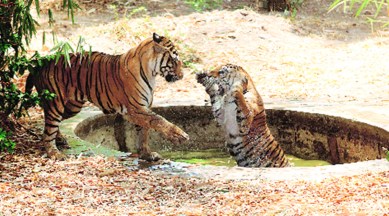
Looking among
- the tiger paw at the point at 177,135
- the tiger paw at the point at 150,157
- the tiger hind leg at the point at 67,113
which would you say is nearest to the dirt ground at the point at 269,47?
the tiger hind leg at the point at 67,113

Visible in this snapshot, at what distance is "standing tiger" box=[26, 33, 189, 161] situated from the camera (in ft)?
20.0

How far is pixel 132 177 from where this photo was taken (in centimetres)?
566

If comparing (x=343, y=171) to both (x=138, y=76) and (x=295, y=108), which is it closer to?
(x=138, y=76)

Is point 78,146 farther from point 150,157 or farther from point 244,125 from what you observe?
point 244,125

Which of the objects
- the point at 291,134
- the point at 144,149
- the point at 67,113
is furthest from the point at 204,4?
the point at 144,149

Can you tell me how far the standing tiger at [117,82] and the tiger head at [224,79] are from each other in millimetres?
961

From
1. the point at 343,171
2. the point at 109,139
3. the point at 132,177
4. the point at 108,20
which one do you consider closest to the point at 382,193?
the point at 343,171

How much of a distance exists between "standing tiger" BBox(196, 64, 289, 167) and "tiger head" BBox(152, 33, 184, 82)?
940 mm

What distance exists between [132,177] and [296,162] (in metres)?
2.86

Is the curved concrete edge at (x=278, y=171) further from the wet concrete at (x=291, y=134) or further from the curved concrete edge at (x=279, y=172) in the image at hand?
the wet concrete at (x=291, y=134)

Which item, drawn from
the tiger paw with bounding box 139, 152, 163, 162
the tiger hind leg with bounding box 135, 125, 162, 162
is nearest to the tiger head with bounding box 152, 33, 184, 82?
the tiger hind leg with bounding box 135, 125, 162, 162

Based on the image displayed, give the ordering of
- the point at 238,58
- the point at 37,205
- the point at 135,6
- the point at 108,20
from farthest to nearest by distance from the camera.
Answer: the point at 135,6 < the point at 108,20 < the point at 238,58 < the point at 37,205

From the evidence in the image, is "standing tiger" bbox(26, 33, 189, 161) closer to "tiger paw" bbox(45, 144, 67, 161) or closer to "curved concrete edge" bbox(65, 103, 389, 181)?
"tiger paw" bbox(45, 144, 67, 161)

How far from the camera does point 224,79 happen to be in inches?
283
